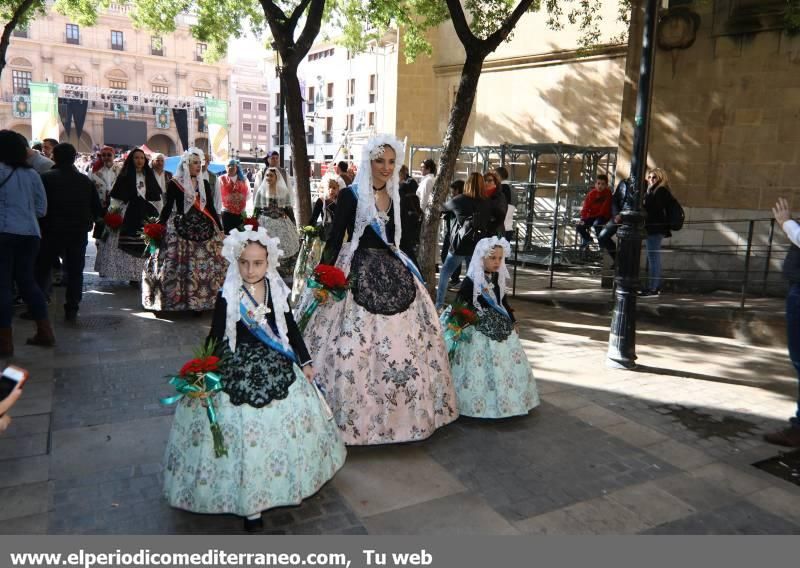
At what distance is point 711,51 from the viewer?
10.4 metres

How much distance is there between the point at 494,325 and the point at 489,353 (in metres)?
0.24

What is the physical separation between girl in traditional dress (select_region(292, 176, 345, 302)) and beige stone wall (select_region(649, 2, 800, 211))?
593cm

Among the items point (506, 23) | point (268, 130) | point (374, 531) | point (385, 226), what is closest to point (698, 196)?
point (506, 23)

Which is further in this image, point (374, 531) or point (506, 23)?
point (506, 23)

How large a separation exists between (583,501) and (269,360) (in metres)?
2.10

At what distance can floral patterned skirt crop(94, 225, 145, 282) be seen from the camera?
10.2m

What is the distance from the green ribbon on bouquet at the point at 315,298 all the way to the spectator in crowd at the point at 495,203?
400 centimetres

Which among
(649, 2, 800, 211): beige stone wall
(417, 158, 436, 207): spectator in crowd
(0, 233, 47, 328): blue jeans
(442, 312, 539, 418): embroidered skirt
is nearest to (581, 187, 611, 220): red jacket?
(649, 2, 800, 211): beige stone wall

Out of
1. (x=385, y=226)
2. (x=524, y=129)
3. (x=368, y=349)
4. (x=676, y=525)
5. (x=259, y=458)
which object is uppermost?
(x=524, y=129)

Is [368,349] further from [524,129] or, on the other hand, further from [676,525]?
[524,129]

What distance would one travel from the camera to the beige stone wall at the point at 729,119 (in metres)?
9.88

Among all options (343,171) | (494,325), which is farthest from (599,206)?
(494,325)

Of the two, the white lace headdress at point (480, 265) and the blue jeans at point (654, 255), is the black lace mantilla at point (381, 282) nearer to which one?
the white lace headdress at point (480, 265)

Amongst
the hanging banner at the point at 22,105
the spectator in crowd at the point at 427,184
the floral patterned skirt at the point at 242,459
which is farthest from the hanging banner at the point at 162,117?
the floral patterned skirt at the point at 242,459
